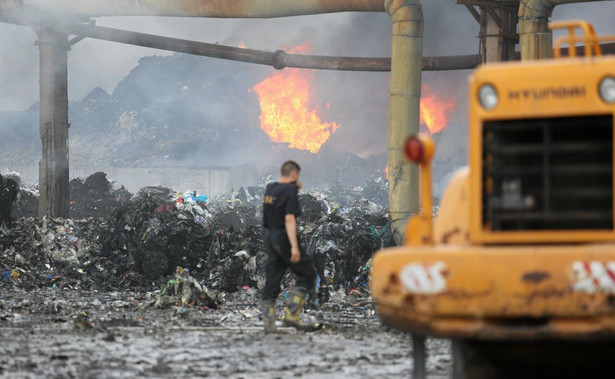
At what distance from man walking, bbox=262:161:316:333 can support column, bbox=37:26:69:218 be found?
9.82 metres

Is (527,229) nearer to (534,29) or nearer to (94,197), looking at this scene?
(534,29)

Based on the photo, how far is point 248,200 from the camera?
79.7 feet

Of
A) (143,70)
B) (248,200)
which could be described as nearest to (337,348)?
(248,200)

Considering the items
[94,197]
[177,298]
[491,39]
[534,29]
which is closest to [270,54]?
[491,39]

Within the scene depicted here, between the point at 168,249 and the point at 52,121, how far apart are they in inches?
185

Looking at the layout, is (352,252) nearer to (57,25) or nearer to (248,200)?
(57,25)

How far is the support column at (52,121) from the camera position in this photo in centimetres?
1769

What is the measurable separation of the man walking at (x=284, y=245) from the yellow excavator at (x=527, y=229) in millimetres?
4230

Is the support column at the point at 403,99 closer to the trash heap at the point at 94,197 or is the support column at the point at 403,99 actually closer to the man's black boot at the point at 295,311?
the man's black boot at the point at 295,311

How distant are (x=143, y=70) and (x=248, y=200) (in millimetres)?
55938

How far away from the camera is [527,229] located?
4348 mm

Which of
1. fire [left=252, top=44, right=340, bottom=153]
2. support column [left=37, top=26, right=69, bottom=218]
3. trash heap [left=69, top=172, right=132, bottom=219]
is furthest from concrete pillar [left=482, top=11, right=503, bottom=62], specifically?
fire [left=252, top=44, right=340, bottom=153]

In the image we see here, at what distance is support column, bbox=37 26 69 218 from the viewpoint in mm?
17688

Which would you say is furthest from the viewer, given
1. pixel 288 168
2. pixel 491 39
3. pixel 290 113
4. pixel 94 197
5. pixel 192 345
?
pixel 290 113
